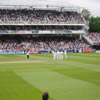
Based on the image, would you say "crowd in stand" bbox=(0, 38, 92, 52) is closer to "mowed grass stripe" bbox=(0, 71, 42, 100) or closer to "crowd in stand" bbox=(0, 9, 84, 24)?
"crowd in stand" bbox=(0, 9, 84, 24)

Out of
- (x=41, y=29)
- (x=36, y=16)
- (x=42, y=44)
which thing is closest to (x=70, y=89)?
(x=42, y=44)

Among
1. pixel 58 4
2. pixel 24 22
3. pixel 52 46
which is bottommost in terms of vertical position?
pixel 52 46

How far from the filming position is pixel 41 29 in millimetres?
71125

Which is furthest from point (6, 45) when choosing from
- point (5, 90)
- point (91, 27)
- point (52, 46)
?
point (5, 90)

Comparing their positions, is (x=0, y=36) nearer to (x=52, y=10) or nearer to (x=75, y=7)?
(x=52, y=10)

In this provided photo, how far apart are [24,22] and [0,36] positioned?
7714 mm

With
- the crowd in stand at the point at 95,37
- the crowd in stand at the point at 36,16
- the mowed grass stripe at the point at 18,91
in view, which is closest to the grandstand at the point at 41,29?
the crowd in stand at the point at 36,16

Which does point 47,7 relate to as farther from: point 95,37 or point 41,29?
point 95,37

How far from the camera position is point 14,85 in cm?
1402

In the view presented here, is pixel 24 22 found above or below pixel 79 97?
above

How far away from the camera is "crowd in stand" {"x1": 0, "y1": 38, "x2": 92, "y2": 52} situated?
64.4 metres

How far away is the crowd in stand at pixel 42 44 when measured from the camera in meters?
64.4

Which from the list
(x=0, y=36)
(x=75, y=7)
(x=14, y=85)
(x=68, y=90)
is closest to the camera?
(x=68, y=90)

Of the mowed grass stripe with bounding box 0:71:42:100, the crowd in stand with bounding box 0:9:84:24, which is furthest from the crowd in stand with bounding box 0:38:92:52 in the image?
the mowed grass stripe with bounding box 0:71:42:100
